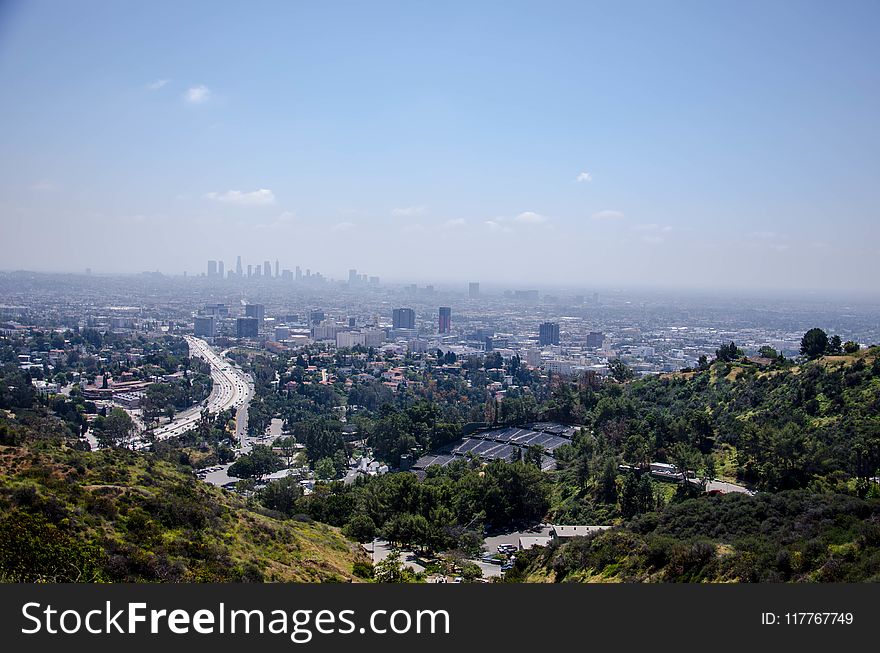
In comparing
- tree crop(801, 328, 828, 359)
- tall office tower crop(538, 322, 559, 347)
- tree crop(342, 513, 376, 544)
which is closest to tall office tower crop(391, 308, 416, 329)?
tall office tower crop(538, 322, 559, 347)

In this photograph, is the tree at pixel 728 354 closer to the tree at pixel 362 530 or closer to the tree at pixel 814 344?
the tree at pixel 814 344

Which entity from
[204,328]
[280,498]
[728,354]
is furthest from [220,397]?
[204,328]

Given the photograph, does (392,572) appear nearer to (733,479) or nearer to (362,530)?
(362,530)

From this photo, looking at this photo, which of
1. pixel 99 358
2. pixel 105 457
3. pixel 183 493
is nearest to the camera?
pixel 183 493

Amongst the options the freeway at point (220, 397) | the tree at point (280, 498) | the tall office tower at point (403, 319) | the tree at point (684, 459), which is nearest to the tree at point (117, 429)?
the freeway at point (220, 397)

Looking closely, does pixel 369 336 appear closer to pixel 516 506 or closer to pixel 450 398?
pixel 450 398

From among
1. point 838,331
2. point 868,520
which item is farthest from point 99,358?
point 838,331

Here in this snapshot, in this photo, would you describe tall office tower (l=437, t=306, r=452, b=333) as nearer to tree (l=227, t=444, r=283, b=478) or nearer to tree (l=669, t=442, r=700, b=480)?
tree (l=227, t=444, r=283, b=478)
